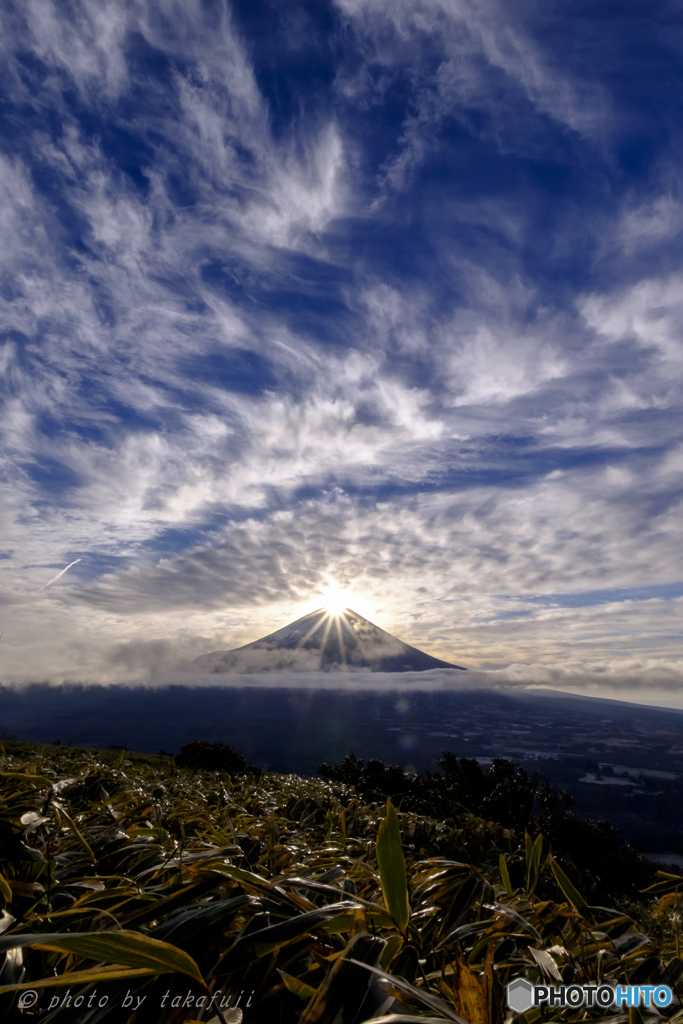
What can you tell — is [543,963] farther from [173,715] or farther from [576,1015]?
[173,715]

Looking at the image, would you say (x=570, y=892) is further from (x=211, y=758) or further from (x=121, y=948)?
(x=211, y=758)

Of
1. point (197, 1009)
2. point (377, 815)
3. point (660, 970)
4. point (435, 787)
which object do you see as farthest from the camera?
point (435, 787)

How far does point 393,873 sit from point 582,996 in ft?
1.63

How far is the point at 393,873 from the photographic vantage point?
35.0 inches

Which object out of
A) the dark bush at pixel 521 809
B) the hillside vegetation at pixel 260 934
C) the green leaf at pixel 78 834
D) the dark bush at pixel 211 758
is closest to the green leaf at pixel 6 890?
the hillside vegetation at pixel 260 934

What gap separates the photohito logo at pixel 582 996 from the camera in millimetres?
900

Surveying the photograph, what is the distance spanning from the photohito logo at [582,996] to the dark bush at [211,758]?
811cm

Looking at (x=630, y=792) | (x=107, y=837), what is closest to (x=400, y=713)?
(x=630, y=792)

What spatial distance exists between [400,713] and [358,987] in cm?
9736

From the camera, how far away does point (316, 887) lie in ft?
3.17

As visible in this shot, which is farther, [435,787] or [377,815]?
[435,787]

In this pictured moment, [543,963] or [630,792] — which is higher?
[543,963]

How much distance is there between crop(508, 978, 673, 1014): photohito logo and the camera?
0.90 meters

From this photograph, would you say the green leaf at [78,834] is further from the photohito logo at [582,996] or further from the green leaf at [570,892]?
the green leaf at [570,892]
